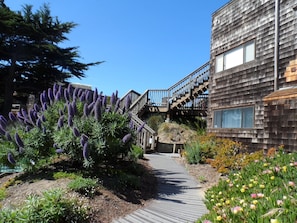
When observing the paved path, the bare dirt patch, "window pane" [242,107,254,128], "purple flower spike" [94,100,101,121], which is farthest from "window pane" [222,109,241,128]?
"purple flower spike" [94,100,101,121]

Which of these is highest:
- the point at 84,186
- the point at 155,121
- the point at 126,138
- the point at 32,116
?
the point at 155,121

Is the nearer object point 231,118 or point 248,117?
point 248,117

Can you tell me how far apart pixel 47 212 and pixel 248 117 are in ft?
28.5

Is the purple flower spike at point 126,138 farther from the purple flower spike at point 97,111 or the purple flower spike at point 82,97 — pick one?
the purple flower spike at point 82,97

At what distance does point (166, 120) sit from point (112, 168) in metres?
11.8

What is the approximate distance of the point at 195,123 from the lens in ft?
60.6

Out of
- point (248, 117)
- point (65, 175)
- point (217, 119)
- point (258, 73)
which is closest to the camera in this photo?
point (65, 175)

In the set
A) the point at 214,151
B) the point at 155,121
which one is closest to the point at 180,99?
the point at 155,121

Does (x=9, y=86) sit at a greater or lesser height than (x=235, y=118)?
greater

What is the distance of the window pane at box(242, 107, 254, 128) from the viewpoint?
418 inches

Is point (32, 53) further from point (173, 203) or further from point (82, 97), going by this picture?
point (173, 203)

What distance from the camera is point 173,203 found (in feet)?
19.3

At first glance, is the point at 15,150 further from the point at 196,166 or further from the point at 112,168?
the point at 196,166

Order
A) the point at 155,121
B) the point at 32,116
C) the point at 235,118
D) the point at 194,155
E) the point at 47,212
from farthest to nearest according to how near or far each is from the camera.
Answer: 1. the point at 155,121
2. the point at 235,118
3. the point at 194,155
4. the point at 32,116
5. the point at 47,212
